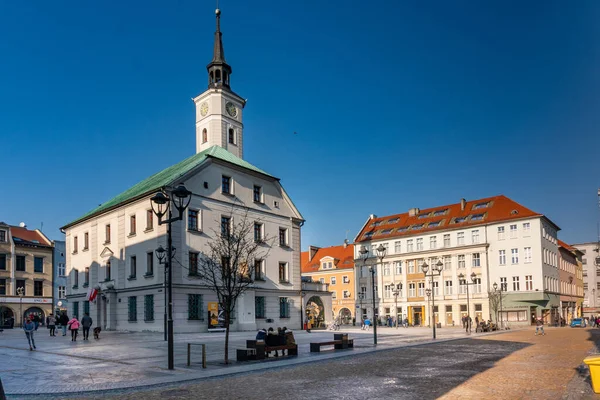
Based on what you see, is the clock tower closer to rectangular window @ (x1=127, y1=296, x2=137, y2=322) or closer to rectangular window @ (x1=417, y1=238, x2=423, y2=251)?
rectangular window @ (x1=127, y1=296, x2=137, y2=322)

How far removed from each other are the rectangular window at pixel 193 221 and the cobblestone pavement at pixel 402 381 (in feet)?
71.9

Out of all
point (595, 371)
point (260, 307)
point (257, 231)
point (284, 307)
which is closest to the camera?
point (595, 371)

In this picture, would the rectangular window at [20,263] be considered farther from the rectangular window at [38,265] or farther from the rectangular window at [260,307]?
the rectangular window at [260,307]

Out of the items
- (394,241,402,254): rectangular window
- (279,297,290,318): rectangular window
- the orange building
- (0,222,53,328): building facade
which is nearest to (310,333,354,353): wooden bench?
(279,297,290,318): rectangular window

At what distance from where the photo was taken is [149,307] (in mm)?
38906

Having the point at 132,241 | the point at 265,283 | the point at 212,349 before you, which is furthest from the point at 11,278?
the point at 212,349

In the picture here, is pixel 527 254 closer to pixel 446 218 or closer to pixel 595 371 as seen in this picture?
pixel 446 218

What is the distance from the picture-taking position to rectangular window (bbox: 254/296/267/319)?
4381 cm

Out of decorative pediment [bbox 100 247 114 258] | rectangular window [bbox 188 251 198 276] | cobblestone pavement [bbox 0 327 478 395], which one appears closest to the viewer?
cobblestone pavement [bbox 0 327 478 395]

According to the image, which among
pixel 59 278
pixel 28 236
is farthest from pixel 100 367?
pixel 28 236

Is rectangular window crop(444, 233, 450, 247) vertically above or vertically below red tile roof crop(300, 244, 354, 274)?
above

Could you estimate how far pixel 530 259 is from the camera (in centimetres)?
A: 6400

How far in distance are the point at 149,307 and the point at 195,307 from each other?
132 inches

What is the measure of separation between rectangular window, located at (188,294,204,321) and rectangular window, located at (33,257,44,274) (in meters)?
37.8
